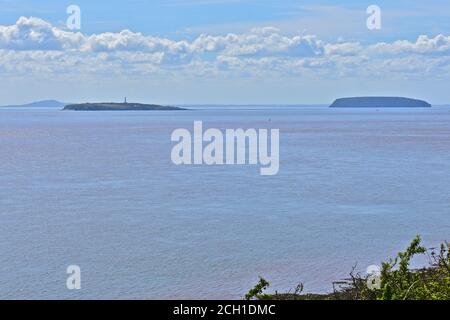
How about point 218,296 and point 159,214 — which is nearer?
point 218,296

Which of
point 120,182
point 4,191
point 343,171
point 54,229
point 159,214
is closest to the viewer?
point 54,229

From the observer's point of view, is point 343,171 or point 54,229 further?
point 343,171

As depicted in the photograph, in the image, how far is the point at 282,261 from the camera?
90.1 ft

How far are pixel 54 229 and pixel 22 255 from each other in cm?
551

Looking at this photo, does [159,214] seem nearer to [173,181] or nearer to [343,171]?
[173,181]

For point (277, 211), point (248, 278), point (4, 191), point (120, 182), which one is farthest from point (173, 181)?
point (248, 278)

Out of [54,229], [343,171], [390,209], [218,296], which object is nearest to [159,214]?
[54,229]

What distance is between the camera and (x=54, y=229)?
3369 cm

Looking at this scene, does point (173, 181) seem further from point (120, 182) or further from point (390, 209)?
point (390, 209)

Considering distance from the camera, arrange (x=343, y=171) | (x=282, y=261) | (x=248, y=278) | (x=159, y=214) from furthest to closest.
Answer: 1. (x=343, y=171)
2. (x=159, y=214)
3. (x=282, y=261)
4. (x=248, y=278)
